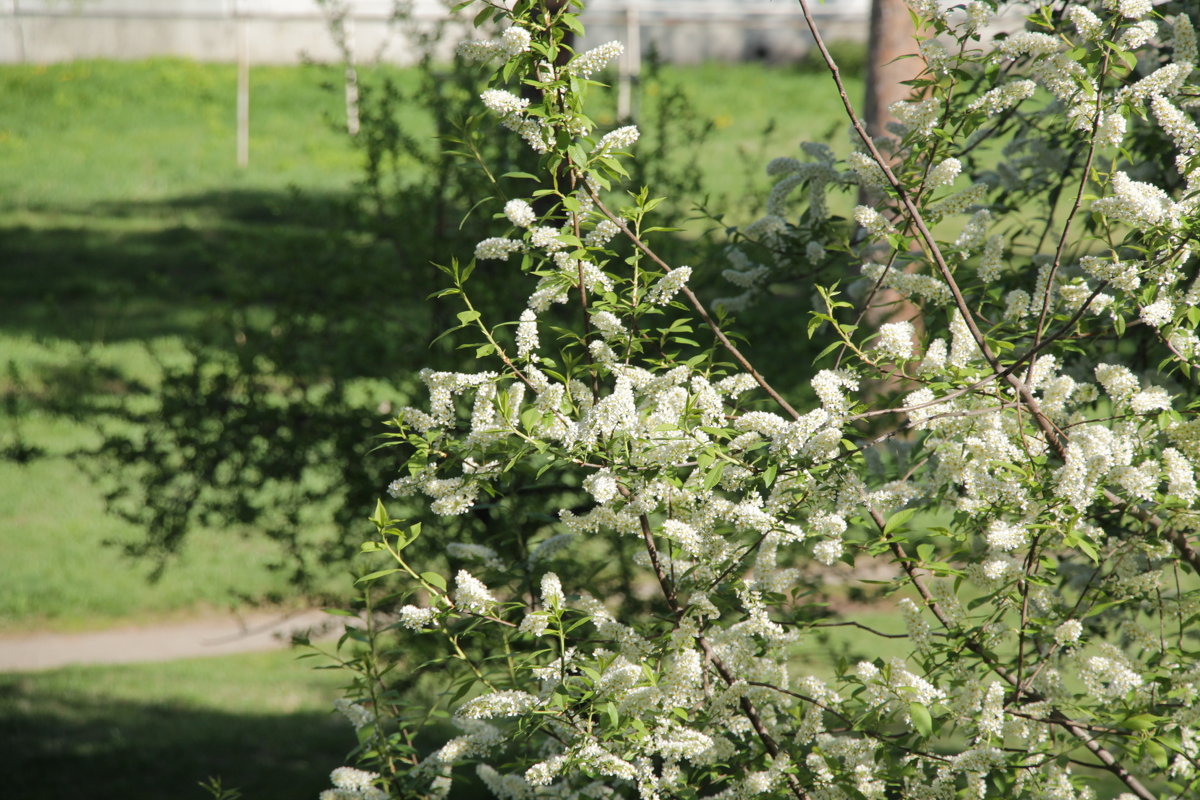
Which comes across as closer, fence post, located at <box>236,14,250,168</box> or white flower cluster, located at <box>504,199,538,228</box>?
white flower cluster, located at <box>504,199,538,228</box>

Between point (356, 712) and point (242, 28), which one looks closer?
point (356, 712)

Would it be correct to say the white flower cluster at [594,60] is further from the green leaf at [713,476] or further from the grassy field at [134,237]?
the grassy field at [134,237]

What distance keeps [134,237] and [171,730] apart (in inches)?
360

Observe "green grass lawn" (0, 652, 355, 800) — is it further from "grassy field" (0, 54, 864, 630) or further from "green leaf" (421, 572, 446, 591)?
"green leaf" (421, 572, 446, 591)

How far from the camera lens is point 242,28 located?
18375 mm

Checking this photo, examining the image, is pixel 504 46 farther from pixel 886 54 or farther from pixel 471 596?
pixel 886 54

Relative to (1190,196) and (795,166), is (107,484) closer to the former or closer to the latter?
(795,166)

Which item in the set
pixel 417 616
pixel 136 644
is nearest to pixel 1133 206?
pixel 417 616

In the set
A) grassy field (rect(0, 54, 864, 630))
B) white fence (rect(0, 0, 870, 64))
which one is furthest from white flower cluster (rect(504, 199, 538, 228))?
white fence (rect(0, 0, 870, 64))

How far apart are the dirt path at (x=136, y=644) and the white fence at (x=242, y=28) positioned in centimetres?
1283

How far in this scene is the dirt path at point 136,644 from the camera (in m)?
7.12

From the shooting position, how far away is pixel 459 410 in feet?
13.1

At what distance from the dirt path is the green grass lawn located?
248 millimetres

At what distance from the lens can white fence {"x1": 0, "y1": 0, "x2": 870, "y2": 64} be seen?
18.8 meters
